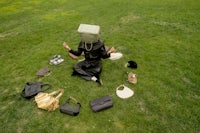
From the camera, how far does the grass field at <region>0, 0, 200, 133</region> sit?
14.6 ft

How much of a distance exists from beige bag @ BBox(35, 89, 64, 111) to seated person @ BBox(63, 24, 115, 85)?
1.14 m

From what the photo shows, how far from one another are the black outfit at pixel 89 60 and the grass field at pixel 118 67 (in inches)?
10.2

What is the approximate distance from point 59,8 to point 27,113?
374 inches

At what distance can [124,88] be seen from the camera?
5.35 meters

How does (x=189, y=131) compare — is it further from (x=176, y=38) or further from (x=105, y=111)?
(x=176, y=38)

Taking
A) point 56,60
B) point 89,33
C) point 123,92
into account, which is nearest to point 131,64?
point 123,92

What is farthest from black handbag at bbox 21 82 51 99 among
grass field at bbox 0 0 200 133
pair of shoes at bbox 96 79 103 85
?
pair of shoes at bbox 96 79 103 85

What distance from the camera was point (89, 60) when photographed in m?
5.82

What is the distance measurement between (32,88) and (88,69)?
178cm

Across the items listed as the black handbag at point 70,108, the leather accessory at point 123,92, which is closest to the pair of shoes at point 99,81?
the leather accessory at point 123,92

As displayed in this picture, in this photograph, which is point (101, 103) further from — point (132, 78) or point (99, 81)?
point (132, 78)

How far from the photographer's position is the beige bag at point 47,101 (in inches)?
187

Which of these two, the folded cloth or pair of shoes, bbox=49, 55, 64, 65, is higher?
pair of shoes, bbox=49, 55, 64, 65

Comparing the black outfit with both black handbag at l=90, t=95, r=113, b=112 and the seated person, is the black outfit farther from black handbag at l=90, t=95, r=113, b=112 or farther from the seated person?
black handbag at l=90, t=95, r=113, b=112
